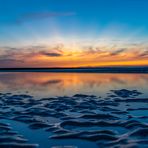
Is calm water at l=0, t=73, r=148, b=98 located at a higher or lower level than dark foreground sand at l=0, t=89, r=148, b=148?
higher

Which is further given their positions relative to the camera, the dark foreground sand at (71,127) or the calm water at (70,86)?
the calm water at (70,86)

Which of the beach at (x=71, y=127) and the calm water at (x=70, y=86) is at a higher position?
the calm water at (x=70, y=86)

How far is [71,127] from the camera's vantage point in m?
8.16

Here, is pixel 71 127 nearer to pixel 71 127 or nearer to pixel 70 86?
pixel 71 127

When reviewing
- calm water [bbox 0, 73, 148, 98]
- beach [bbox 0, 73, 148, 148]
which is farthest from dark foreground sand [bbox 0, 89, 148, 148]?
calm water [bbox 0, 73, 148, 98]

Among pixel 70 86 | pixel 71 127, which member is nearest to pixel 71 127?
pixel 71 127

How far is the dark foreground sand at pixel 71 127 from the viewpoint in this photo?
651 centimetres

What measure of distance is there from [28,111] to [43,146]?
4.61 m

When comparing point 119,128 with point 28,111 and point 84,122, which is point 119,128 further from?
point 28,111

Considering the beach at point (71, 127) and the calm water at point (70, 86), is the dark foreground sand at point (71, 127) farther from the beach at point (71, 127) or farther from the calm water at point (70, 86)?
the calm water at point (70, 86)

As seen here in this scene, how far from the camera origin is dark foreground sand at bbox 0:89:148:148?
6513mm

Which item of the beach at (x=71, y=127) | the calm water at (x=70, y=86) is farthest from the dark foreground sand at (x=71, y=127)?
the calm water at (x=70, y=86)

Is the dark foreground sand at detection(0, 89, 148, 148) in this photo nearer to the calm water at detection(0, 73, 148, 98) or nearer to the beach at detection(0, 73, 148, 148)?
the beach at detection(0, 73, 148, 148)

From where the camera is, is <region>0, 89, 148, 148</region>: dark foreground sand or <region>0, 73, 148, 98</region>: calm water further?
<region>0, 73, 148, 98</region>: calm water
